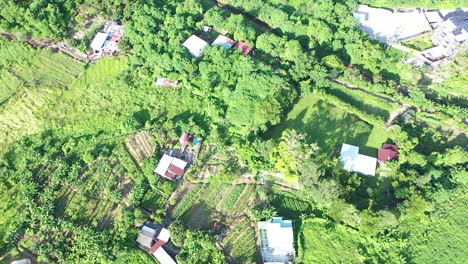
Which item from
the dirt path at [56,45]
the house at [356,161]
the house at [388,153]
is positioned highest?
the dirt path at [56,45]

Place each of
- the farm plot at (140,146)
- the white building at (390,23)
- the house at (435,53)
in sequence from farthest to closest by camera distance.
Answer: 1. the white building at (390,23)
2. the house at (435,53)
3. the farm plot at (140,146)

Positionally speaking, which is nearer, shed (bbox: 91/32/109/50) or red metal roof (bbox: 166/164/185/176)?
red metal roof (bbox: 166/164/185/176)

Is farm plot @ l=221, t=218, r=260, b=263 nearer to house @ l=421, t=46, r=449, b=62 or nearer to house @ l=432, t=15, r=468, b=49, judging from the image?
house @ l=421, t=46, r=449, b=62

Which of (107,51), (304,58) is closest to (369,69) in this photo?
(304,58)

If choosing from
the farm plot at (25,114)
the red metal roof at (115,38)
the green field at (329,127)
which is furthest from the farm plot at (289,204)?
the farm plot at (25,114)

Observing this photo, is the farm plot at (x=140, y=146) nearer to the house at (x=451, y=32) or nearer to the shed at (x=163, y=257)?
the shed at (x=163, y=257)

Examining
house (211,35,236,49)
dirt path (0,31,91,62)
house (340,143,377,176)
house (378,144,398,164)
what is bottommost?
house (340,143,377,176)

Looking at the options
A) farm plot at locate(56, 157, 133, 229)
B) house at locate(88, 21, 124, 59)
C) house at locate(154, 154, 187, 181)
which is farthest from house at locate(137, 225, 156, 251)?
house at locate(88, 21, 124, 59)
